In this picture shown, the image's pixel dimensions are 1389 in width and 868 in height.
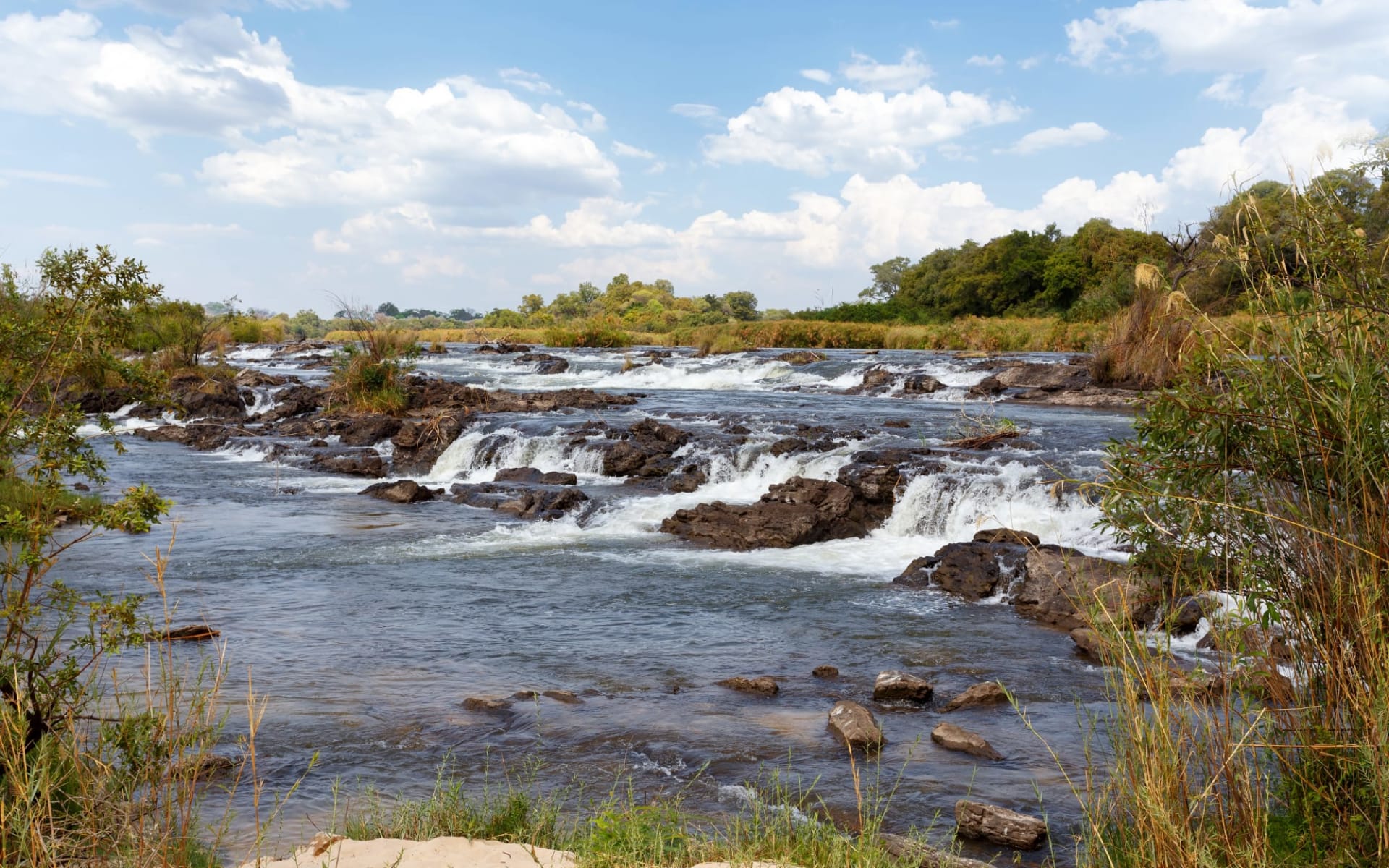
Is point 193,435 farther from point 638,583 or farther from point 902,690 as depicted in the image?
point 902,690

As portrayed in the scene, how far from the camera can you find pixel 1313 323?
12.7 ft

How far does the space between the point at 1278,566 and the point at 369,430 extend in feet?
57.8

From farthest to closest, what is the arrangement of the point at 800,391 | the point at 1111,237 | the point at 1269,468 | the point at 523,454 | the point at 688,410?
the point at 1111,237 → the point at 800,391 → the point at 688,410 → the point at 523,454 → the point at 1269,468

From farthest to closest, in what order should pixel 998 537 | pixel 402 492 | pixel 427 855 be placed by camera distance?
pixel 402 492
pixel 998 537
pixel 427 855

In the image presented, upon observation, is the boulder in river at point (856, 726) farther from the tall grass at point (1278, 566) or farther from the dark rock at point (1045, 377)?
the dark rock at point (1045, 377)

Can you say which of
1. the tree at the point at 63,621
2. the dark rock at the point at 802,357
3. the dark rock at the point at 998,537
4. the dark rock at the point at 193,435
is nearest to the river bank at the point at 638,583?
the dark rock at the point at 193,435

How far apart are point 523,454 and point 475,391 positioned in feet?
17.4

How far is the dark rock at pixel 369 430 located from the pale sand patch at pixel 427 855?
15709mm

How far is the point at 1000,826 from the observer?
180 inches

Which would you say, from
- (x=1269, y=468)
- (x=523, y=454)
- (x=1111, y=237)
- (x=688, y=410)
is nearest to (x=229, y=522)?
(x=523, y=454)

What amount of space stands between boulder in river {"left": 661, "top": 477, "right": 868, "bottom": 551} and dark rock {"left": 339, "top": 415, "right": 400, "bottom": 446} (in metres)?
8.45

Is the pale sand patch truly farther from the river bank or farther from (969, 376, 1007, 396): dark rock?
(969, 376, 1007, 396): dark rock

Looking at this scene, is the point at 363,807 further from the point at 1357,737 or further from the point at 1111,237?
the point at 1111,237

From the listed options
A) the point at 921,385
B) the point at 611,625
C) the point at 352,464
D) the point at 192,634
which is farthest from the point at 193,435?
the point at 921,385
